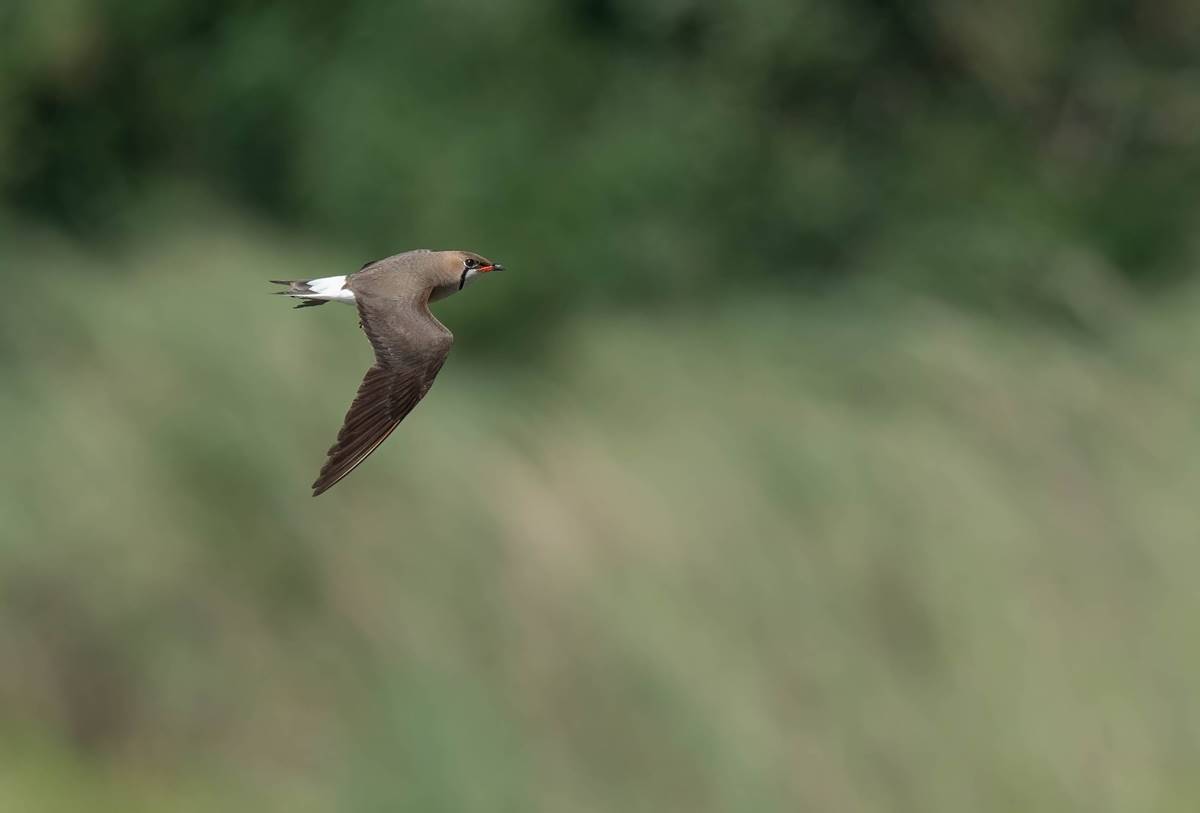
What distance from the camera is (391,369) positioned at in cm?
341

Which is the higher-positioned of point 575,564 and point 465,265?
point 465,265

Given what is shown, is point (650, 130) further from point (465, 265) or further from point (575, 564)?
point (465, 265)

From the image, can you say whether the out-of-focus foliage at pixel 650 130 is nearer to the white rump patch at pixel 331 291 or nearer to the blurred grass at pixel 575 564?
the blurred grass at pixel 575 564

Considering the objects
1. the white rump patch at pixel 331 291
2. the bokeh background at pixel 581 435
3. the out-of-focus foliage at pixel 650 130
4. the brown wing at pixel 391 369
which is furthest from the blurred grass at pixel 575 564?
the brown wing at pixel 391 369

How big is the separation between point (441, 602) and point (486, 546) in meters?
0.29

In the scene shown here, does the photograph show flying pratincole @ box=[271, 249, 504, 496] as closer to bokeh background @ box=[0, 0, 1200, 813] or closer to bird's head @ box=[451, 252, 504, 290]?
bird's head @ box=[451, 252, 504, 290]

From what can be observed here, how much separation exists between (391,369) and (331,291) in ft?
0.93

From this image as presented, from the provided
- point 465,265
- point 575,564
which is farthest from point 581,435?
point 465,265

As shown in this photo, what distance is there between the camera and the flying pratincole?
3303 millimetres

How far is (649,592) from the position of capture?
6.23 metres

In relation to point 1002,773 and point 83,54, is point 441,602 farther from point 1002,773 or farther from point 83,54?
point 83,54

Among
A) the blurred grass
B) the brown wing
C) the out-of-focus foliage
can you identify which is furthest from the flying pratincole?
the out-of-focus foliage

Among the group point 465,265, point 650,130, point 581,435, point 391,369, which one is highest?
point 465,265

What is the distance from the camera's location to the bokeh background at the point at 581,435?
5.50 metres
